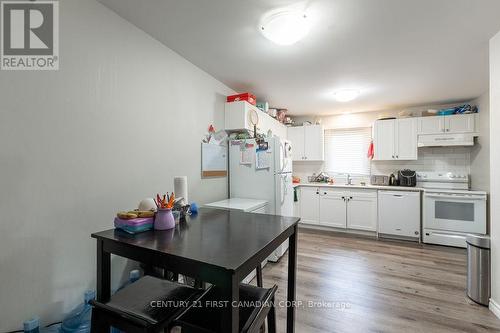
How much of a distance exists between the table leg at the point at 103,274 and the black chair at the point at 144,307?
49 millimetres

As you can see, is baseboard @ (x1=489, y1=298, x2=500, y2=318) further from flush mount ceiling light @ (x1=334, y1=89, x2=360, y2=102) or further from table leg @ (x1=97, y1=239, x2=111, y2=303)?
table leg @ (x1=97, y1=239, x2=111, y2=303)

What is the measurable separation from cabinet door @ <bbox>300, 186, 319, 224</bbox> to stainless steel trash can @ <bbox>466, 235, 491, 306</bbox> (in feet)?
7.72

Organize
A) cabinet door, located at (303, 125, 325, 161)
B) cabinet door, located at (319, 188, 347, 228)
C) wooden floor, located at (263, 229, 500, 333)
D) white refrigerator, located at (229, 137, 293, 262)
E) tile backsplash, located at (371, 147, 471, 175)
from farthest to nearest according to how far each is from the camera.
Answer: cabinet door, located at (303, 125, 325, 161) < cabinet door, located at (319, 188, 347, 228) < tile backsplash, located at (371, 147, 471, 175) < white refrigerator, located at (229, 137, 293, 262) < wooden floor, located at (263, 229, 500, 333)

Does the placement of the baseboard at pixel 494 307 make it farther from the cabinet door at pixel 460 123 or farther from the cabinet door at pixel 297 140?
the cabinet door at pixel 297 140

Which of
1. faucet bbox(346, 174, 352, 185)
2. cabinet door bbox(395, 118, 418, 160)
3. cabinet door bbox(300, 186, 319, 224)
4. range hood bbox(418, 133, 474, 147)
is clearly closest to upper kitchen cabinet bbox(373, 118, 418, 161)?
cabinet door bbox(395, 118, 418, 160)

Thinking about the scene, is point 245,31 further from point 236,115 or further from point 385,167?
point 385,167

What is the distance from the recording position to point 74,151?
1.38m

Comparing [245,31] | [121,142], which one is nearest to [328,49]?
[245,31]

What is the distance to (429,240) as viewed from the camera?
3514 mm

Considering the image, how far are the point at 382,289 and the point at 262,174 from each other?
1763 millimetres

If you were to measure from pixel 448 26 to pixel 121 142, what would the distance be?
2.70m

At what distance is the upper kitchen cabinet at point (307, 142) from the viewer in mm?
4562

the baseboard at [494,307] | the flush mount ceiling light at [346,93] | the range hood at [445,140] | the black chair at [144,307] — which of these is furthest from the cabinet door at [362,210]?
the black chair at [144,307]

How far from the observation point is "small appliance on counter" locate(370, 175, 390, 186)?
415 cm
